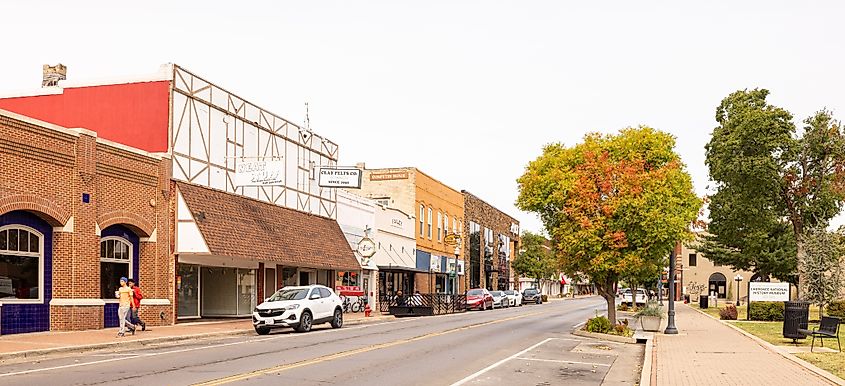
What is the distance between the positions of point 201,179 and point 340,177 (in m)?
8.59

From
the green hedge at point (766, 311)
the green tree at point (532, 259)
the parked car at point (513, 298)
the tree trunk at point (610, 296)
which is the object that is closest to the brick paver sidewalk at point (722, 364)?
the tree trunk at point (610, 296)

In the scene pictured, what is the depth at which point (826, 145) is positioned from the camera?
161 ft

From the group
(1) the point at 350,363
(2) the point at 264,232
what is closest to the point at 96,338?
(1) the point at 350,363

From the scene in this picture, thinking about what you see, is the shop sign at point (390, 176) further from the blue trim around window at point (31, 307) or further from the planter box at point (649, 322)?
the blue trim around window at point (31, 307)

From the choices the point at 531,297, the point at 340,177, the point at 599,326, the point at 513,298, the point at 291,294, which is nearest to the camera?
the point at 599,326

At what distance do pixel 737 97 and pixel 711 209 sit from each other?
9385 millimetres

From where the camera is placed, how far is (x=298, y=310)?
27797 mm

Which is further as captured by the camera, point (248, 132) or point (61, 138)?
point (248, 132)

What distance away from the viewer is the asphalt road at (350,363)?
14.3 m

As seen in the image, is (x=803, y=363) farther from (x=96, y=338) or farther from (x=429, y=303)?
(x=429, y=303)

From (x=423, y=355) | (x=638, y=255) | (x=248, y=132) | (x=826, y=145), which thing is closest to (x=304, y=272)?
(x=248, y=132)

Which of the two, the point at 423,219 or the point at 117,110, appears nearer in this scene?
the point at 117,110

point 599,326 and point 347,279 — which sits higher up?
point 347,279

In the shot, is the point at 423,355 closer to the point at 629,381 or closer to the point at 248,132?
the point at 629,381
